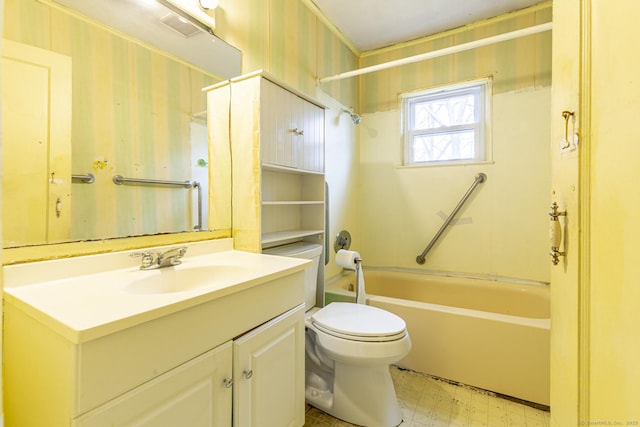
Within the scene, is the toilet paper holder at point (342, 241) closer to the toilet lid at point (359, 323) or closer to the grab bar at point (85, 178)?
the toilet lid at point (359, 323)

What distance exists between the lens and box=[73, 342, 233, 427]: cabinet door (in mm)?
606

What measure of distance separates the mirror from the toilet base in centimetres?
103

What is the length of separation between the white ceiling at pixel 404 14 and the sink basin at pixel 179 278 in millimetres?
1932

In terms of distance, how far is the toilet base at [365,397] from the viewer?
136 centimetres

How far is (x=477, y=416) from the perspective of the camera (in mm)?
1438

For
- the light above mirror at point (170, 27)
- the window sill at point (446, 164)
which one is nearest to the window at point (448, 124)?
the window sill at point (446, 164)

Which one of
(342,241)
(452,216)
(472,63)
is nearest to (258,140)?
(342,241)

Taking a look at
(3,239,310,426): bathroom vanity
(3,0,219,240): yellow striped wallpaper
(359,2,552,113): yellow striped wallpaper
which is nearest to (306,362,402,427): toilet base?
(3,239,310,426): bathroom vanity

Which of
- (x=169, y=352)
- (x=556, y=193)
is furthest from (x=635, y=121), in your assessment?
(x=169, y=352)

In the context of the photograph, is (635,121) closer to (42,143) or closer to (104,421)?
(104,421)

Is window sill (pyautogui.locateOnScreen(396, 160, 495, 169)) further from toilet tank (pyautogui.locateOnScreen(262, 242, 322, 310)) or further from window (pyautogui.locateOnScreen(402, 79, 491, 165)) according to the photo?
toilet tank (pyautogui.locateOnScreen(262, 242, 322, 310))

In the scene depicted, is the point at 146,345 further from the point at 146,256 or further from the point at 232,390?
the point at 146,256

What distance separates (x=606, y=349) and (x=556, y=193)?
0.36m

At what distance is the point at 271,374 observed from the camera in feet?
3.34
